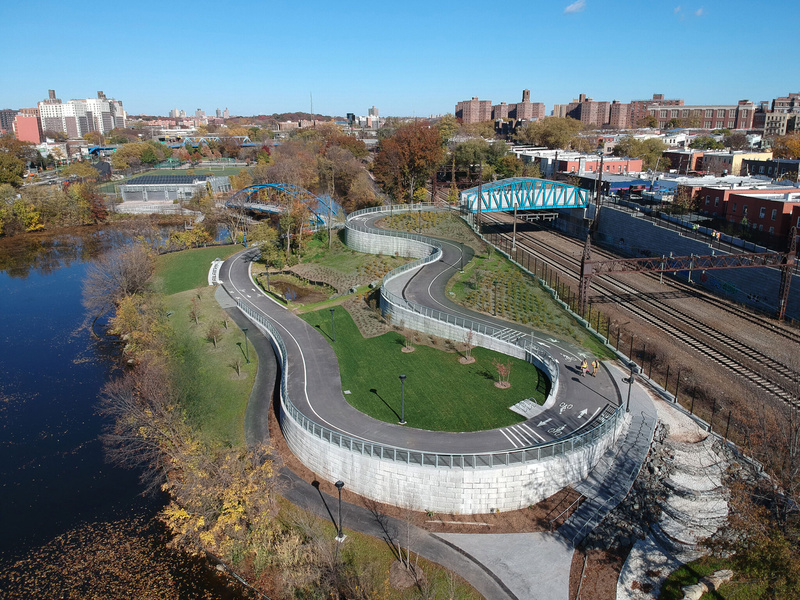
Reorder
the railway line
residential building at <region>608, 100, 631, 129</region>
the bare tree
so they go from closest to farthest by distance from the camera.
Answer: the railway line → the bare tree → residential building at <region>608, 100, 631, 129</region>

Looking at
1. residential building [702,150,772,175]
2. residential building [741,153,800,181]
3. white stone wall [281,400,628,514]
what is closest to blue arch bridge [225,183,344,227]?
white stone wall [281,400,628,514]

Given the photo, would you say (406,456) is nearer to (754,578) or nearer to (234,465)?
(234,465)

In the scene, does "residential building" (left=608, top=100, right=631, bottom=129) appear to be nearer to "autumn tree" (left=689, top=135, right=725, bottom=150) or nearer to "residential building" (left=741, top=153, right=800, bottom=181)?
"autumn tree" (left=689, top=135, right=725, bottom=150)

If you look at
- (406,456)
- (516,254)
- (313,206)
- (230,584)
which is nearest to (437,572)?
(406,456)

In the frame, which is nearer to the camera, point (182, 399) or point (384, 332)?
point (182, 399)

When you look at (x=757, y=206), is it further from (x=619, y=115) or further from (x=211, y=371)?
(x=619, y=115)

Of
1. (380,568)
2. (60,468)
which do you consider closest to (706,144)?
(380,568)

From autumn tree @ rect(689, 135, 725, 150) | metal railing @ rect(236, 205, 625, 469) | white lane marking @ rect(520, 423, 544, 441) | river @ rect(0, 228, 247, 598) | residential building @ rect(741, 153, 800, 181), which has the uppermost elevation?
autumn tree @ rect(689, 135, 725, 150)
